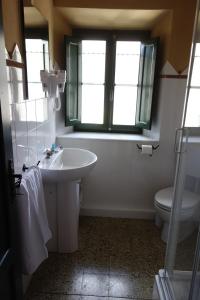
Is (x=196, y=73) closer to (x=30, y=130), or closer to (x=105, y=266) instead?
(x=30, y=130)

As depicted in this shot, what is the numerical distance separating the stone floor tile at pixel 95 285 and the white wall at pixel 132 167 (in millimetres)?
879

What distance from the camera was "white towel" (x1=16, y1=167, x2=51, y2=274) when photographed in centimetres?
132

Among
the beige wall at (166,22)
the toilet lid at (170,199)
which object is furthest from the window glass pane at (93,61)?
the toilet lid at (170,199)

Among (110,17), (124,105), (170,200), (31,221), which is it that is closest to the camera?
(31,221)

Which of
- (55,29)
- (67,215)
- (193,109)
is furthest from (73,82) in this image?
(193,109)

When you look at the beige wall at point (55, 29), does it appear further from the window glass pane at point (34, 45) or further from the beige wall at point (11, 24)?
the beige wall at point (11, 24)

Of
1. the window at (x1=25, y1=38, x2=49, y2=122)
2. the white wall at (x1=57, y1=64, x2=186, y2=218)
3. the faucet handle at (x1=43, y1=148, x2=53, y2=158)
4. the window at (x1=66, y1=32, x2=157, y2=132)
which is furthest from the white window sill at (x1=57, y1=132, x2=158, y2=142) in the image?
the window at (x1=25, y1=38, x2=49, y2=122)

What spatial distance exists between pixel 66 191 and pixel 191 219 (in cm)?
97

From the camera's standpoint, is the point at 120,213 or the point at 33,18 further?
the point at 120,213

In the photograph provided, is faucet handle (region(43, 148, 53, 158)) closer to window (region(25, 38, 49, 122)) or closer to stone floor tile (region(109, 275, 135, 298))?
window (region(25, 38, 49, 122))

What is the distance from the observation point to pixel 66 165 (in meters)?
2.32

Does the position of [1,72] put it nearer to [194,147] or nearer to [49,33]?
[194,147]

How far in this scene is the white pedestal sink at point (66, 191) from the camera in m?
1.73

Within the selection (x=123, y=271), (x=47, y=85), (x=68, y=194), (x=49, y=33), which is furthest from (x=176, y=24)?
(x=123, y=271)
